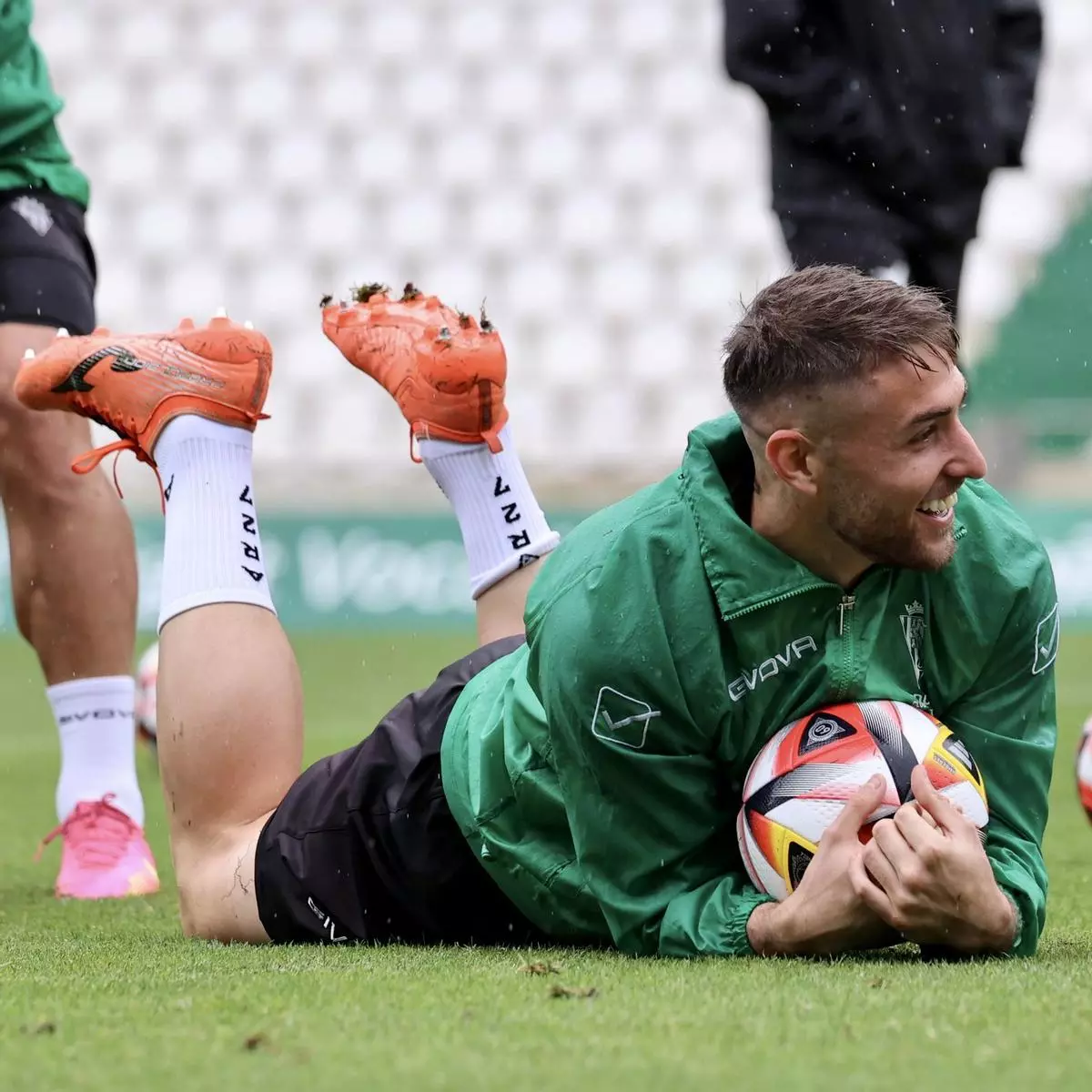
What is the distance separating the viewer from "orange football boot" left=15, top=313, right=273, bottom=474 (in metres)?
3.67

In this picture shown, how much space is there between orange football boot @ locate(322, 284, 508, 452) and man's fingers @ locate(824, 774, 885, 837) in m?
1.43

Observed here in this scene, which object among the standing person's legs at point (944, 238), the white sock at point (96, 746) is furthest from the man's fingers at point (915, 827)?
the standing person's legs at point (944, 238)

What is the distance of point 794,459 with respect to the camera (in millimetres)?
2666

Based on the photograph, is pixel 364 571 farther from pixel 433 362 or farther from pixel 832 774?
pixel 832 774

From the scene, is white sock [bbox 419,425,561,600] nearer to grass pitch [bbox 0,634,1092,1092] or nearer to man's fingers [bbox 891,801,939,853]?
grass pitch [bbox 0,634,1092,1092]

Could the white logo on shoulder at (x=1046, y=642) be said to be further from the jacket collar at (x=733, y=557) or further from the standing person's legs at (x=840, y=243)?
the standing person's legs at (x=840, y=243)

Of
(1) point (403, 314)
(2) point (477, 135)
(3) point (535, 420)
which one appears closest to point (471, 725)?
(1) point (403, 314)

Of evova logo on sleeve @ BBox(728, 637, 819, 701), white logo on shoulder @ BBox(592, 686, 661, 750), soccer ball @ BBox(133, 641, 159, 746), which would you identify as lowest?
soccer ball @ BBox(133, 641, 159, 746)

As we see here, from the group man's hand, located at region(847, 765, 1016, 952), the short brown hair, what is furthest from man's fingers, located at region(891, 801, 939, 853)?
the short brown hair

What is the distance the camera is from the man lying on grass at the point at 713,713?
260 centimetres

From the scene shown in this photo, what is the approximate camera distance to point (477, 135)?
19.0 metres

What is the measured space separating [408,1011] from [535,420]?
51.8ft

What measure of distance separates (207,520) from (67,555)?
0.95 m

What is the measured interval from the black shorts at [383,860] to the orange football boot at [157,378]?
76 cm
